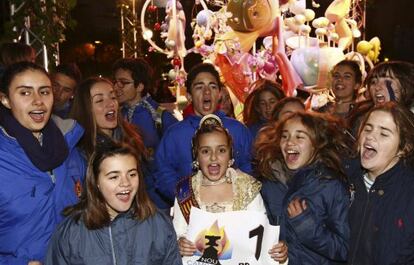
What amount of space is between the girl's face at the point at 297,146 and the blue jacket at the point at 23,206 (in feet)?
4.44

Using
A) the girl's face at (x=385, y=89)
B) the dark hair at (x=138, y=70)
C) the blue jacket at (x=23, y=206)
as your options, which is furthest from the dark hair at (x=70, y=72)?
the girl's face at (x=385, y=89)

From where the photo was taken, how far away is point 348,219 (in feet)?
9.28

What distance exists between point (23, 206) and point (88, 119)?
1.01m

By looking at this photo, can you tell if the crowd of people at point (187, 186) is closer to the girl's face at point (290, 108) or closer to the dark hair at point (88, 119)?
the dark hair at point (88, 119)

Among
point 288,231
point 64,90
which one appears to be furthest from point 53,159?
point 64,90

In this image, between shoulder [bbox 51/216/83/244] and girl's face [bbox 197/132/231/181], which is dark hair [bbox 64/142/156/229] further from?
girl's face [bbox 197/132/231/181]

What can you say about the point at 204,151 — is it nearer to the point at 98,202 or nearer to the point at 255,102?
the point at 98,202

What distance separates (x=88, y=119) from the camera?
3453mm

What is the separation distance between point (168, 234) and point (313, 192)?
857 mm

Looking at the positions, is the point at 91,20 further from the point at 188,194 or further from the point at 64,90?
the point at 188,194

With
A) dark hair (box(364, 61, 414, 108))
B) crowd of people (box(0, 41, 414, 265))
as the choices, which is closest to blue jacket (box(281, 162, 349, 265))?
crowd of people (box(0, 41, 414, 265))

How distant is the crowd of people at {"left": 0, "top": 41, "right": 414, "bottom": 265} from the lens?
257 cm

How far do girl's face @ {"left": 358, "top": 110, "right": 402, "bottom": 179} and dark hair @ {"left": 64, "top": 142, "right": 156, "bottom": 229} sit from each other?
1.17 metres

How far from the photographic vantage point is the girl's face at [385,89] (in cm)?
368
